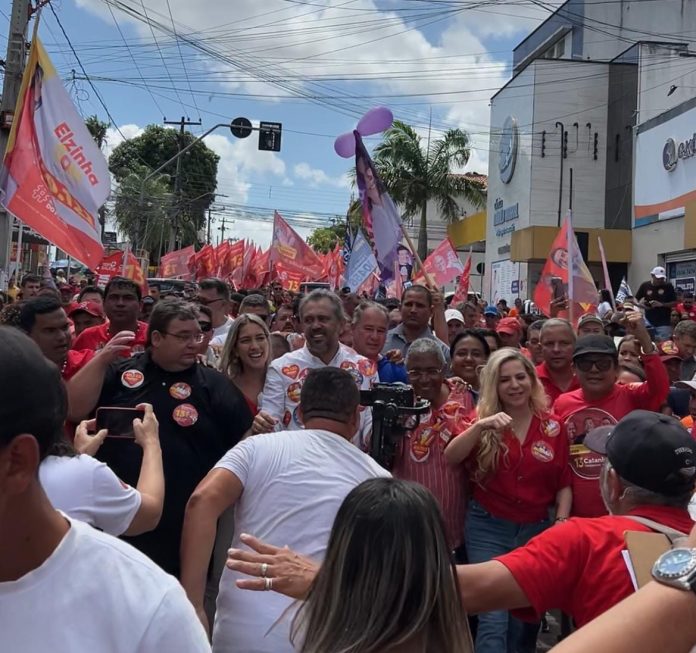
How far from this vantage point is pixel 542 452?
13.8 feet

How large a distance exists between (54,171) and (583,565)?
6.15 metres

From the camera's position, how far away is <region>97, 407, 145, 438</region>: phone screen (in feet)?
11.5

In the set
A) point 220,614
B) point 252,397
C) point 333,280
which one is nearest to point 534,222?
point 333,280

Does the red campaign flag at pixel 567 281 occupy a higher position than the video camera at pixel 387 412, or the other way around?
the red campaign flag at pixel 567 281

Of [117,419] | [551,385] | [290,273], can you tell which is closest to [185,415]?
[117,419]

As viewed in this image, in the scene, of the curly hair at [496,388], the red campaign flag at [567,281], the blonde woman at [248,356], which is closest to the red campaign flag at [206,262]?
the red campaign flag at [567,281]

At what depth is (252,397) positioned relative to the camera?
15.8 ft

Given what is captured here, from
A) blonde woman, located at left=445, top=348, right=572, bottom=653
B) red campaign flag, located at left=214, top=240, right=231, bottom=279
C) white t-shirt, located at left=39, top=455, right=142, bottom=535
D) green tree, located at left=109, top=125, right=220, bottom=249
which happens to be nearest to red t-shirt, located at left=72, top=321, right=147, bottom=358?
blonde woman, located at left=445, top=348, right=572, bottom=653

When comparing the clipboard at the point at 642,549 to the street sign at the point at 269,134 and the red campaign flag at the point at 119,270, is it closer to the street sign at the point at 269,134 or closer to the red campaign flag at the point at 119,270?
the red campaign flag at the point at 119,270

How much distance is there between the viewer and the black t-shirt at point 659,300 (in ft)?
37.2

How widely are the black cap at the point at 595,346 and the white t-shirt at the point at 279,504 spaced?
2.13 m

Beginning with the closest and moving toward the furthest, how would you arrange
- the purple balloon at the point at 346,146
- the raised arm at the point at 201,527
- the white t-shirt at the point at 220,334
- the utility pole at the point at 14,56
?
the raised arm at the point at 201,527
the white t-shirt at the point at 220,334
the purple balloon at the point at 346,146
the utility pole at the point at 14,56

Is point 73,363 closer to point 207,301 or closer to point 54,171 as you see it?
point 207,301

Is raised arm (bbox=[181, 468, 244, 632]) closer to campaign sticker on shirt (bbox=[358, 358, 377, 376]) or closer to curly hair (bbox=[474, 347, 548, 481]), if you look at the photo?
curly hair (bbox=[474, 347, 548, 481])
